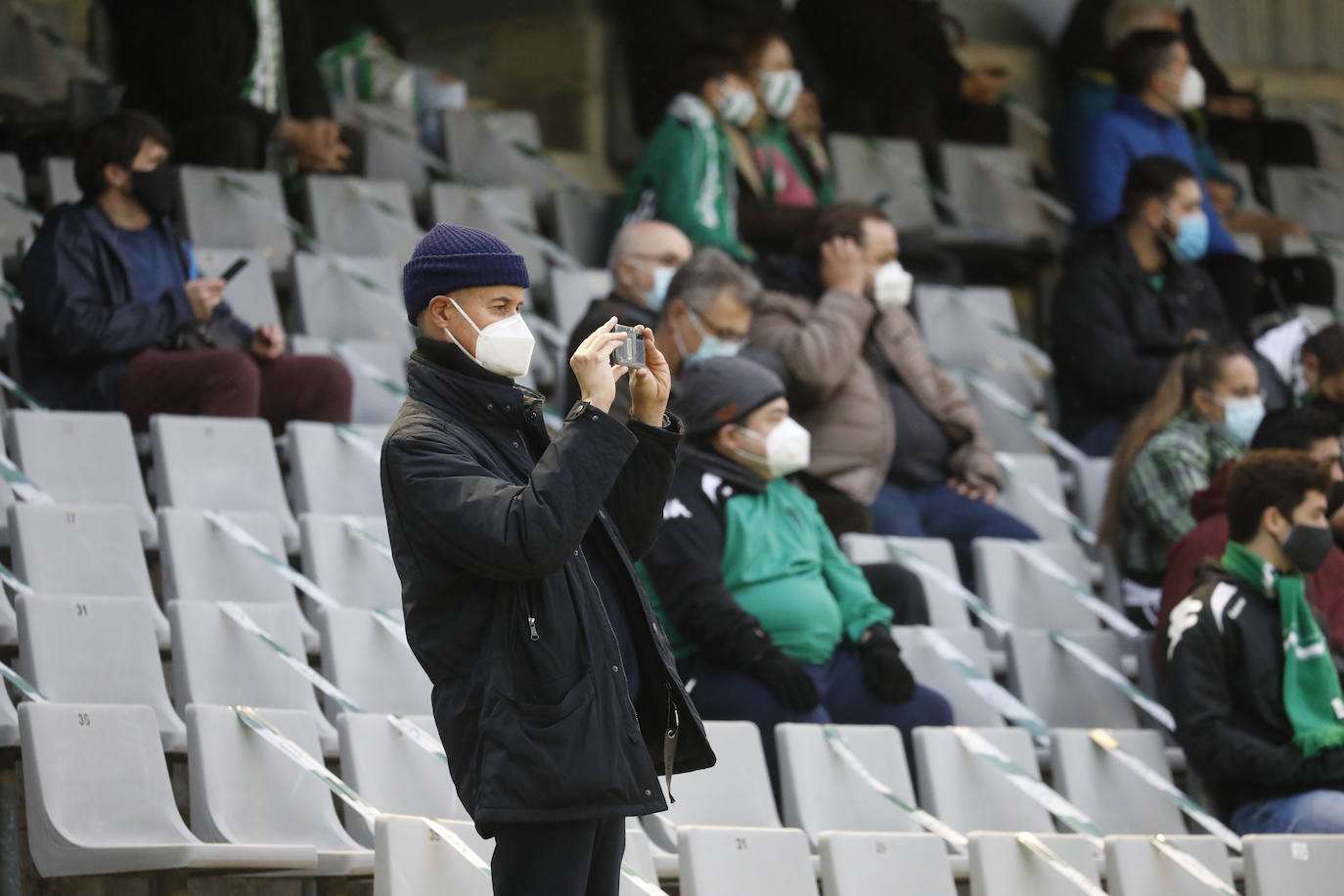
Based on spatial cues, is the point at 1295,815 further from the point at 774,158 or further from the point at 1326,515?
the point at 774,158

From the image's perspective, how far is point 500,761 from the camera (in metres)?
2.62

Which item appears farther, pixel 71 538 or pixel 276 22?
pixel 276 22

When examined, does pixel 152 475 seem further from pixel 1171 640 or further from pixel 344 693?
pixel 1171 640

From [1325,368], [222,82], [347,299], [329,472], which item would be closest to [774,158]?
[347,299]

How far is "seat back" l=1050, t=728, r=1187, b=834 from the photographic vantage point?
4738 mm

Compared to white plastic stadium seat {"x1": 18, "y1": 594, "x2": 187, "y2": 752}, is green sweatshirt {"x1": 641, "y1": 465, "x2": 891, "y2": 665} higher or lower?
lower

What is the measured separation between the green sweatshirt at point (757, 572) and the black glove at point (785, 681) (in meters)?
0.07

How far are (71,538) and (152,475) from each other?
647 millimetres

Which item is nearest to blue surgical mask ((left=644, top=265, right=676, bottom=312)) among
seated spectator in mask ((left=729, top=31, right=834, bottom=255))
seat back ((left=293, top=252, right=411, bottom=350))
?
seat back ((left=293, top=252, right=411, bottom=350))

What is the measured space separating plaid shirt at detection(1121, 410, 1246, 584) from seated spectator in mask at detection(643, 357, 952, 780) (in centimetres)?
108

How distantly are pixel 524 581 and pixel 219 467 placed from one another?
7.85 feet

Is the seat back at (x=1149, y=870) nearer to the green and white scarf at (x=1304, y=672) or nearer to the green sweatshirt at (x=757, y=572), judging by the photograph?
the green and white scarf at (x=1304, y=672)

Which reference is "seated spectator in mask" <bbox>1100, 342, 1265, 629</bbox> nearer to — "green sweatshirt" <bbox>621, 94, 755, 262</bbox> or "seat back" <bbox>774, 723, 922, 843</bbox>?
"green sweatshirt" <bbox>621, 94, 755, 262</bbox>

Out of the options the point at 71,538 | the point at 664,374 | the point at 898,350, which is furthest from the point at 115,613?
the point at 898,350
